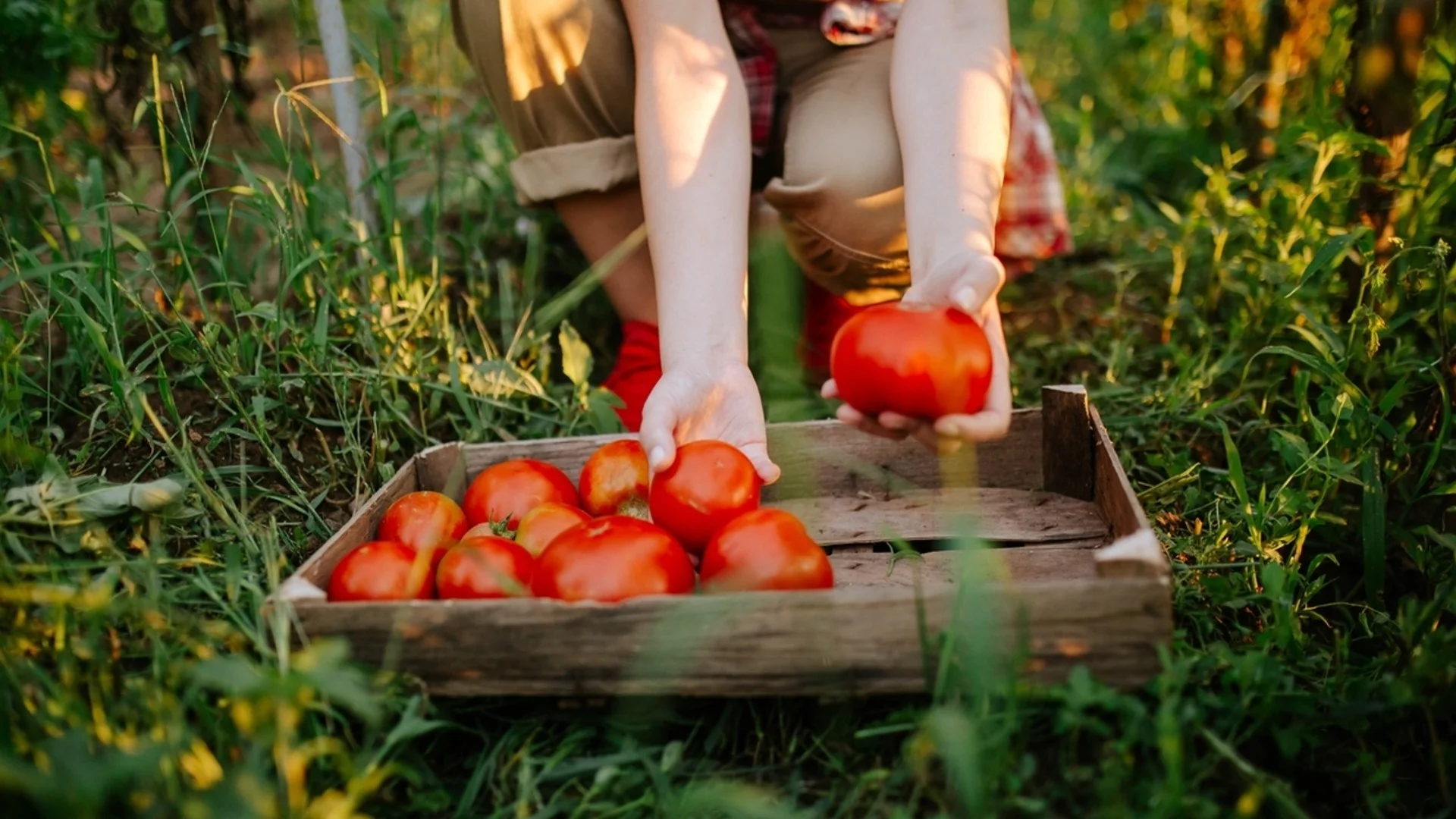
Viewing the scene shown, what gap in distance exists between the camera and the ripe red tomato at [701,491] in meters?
1.47

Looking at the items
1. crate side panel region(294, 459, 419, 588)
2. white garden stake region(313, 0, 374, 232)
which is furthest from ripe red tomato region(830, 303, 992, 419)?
white garden stake region(313, 0, 374, 232)

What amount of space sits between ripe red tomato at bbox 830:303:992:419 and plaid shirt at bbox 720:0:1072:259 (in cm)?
87

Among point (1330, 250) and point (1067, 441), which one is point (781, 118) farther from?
point (1330, 250)

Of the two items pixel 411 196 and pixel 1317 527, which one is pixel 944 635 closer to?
pixel 1317 527

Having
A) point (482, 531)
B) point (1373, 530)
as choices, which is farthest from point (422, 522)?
point (1373, 530)

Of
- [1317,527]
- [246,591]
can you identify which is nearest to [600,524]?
[246,591]

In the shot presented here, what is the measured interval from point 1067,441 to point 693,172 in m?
0.76

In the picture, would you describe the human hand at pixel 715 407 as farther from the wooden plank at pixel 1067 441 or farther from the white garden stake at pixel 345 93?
the white garden stake at pixel 345 93

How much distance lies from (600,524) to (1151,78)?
2827 millimetres

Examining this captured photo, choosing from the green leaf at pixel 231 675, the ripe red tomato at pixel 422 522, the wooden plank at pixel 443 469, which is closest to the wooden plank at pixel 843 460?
the wooden plank at pixel 443 469

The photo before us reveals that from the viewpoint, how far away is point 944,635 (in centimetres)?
118

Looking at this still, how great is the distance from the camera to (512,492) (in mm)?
1644

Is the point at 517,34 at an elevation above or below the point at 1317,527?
above

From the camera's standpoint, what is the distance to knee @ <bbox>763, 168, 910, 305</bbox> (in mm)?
1969
